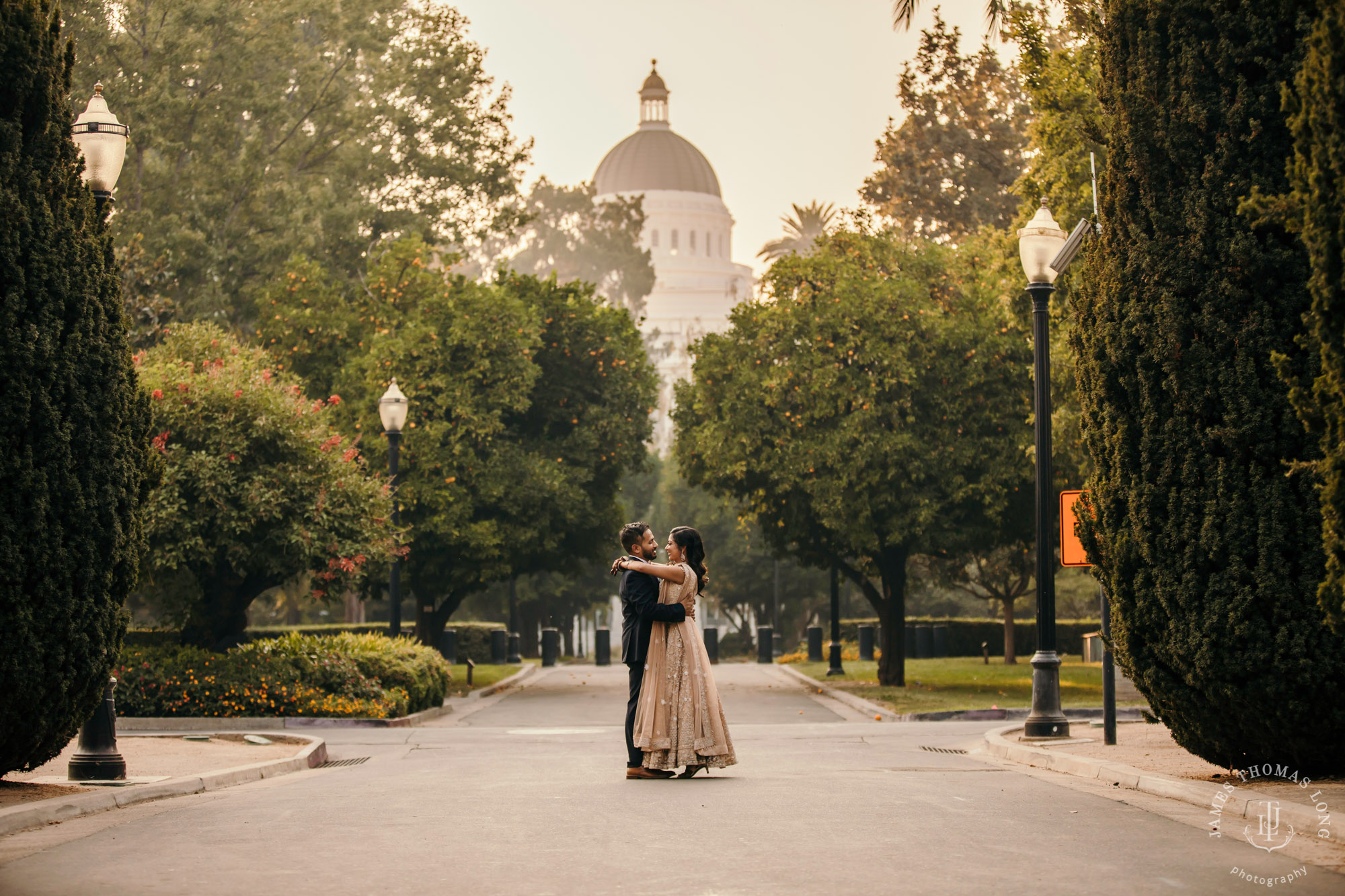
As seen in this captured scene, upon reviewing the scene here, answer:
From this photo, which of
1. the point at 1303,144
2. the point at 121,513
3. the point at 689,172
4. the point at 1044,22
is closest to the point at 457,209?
the point at 1044,22

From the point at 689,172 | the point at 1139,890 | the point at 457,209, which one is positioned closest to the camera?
the point at 1139,890

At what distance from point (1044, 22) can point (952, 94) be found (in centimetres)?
1841

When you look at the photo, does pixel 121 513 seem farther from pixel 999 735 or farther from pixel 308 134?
pixel 308 134

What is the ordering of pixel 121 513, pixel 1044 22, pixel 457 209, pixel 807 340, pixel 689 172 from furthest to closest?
1. pixel 689 172
2. pixel 457 209
3. pixel 807 340
4. pixel 1044 22
5. pixel 121 513

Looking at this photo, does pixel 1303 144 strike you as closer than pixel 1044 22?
Yes

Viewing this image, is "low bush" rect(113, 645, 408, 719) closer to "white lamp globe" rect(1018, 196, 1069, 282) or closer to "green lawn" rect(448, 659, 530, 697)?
"green lawn" rect(448, 659, 530, 697)

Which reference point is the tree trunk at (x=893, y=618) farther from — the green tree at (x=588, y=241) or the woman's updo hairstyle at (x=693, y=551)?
the green tree at (x=588, y=241)

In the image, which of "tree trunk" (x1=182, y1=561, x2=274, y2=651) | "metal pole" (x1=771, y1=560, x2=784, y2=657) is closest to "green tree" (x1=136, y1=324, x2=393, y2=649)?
"tree trunk" (x1=182, y1=561, x2=274, y2=651)

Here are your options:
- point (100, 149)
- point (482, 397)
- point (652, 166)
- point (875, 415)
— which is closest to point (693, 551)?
point (100, 149)

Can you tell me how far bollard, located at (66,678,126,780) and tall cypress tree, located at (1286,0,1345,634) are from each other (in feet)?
26.8

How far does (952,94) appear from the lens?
40.5m

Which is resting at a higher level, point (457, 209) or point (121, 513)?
point (457, 209)

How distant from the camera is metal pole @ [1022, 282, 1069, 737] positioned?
48.5ft

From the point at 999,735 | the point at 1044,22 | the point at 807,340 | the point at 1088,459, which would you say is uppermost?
the point at 1044,22
